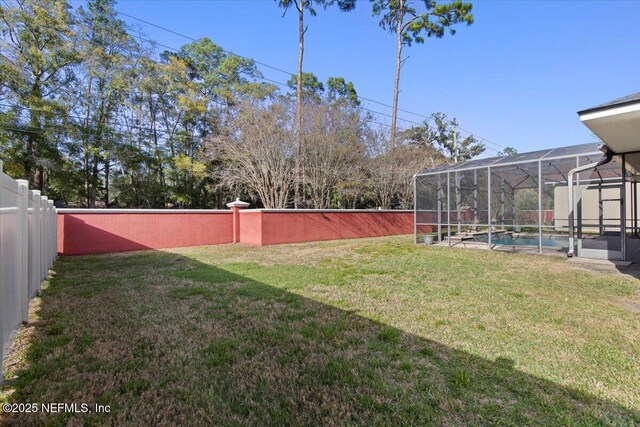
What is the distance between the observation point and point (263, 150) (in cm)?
1317

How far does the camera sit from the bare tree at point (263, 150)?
13.2m

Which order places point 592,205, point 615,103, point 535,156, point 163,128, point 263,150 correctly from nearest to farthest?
point 615,103
point 535,156
point 263,150
point 592,205
point 163,128

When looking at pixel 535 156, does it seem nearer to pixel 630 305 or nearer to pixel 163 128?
pixel 630 305

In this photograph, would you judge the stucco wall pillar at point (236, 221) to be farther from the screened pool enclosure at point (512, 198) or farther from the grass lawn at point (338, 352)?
the grass lawn at point (338, 352)

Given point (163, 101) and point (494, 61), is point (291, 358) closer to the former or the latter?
point (494, 61)

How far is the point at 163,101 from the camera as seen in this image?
1822cm

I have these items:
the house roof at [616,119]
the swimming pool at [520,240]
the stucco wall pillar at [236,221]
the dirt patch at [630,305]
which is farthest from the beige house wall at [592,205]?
the stucco wall pillar at [236,221]

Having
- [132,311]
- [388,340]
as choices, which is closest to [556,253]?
[388,340]

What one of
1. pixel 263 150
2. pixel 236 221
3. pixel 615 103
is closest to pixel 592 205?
pixel 615 103

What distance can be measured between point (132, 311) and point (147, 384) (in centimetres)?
198

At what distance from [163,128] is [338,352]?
63.3ft

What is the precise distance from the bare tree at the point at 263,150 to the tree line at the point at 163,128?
5cm

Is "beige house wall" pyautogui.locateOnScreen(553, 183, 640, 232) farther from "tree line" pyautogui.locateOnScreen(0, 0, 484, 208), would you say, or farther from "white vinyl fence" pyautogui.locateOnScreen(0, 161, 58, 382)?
"white vinyl fence" pyautogui.locateOnScreen(0, 161, 58, 382)

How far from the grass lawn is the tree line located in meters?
9.39
